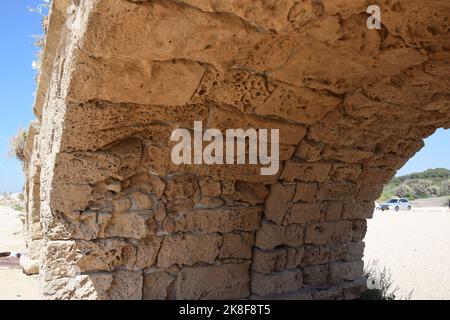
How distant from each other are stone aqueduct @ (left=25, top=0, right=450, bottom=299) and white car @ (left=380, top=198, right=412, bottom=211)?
2259cm

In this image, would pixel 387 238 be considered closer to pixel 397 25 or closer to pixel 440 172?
pixel 397 25

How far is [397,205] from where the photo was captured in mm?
24188

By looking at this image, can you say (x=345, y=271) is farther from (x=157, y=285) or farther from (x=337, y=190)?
(x=157, y=285)

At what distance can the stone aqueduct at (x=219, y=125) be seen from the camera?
1858 mm

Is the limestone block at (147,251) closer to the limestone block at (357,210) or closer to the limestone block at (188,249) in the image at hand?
the limestone block at (188,249)

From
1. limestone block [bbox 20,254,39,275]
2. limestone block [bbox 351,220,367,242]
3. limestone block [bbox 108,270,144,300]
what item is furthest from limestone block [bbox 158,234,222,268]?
limestone block [bbox 20,254,39,275]

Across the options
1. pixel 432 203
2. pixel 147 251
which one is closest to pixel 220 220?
pixel 147 251

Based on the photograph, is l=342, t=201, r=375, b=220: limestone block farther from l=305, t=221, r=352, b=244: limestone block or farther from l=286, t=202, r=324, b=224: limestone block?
l=286, t=202, r=324, b=224: limestone block

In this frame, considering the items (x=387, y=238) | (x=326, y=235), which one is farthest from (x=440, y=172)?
(x=326, y=235)

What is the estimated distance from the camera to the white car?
23.8 m

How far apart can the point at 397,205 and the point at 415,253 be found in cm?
1585

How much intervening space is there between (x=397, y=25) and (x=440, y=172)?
49.4 m

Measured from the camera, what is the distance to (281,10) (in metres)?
1.78
